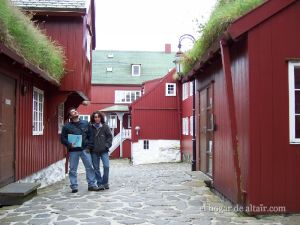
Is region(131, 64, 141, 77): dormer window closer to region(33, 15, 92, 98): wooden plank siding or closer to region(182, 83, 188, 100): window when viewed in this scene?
region(182, 83, 188, 100): window

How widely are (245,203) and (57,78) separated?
6972mm

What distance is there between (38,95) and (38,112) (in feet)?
1.56

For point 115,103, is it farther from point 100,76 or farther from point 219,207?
point 219,207

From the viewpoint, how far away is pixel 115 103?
4112 cm

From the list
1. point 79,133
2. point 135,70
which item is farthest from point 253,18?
point 135,70

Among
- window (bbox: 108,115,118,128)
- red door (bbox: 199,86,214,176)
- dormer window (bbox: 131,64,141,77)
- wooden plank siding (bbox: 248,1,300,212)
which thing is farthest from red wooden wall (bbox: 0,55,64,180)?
dormer window (bbox: 131,64,141,77)

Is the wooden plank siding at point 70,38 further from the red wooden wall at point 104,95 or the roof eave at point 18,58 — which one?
the red wooden wall at point 104,95

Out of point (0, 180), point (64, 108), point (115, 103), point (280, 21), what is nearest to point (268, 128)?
point (280, 21)

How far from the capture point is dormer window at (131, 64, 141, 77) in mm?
43031

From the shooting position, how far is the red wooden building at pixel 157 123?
31.4 metres

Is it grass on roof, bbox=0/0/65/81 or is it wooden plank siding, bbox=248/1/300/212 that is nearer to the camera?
wooden plank siding, bbox=248/1/300/212

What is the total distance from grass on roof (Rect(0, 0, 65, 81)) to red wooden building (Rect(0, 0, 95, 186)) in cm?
33

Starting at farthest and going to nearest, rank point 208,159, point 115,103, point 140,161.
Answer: point 115,103 → point 140,161 → point 208,159

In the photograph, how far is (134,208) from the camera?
757 centimetres
